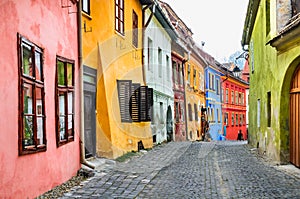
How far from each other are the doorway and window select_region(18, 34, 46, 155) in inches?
160

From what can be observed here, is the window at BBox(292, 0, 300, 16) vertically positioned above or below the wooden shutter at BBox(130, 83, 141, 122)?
above

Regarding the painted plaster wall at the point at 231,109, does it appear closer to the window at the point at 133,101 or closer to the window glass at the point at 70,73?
the window at the point at 133,101

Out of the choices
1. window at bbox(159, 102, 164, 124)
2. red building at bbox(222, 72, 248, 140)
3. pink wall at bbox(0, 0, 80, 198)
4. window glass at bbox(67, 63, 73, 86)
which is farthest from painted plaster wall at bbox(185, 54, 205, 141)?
pink wall at bbox(0, 0, 80, 198)

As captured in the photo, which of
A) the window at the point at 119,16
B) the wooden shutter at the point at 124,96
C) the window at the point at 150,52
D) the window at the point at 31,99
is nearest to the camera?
the window at the point at 31,99

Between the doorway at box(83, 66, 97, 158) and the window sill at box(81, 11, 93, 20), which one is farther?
the doorway at box(83, 66, 97, 158)

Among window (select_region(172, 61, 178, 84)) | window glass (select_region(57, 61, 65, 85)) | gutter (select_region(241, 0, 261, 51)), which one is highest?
gutter (select_region(241, 0, 261, 51))

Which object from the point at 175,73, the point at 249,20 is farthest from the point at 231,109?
the point at 249,20

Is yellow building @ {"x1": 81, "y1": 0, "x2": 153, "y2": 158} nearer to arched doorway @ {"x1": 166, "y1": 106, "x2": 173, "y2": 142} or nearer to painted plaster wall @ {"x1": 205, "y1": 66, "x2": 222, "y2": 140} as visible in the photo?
arched doorway @ {"x1": 166, "y1": 106, "x2": 173, "y2": 142}

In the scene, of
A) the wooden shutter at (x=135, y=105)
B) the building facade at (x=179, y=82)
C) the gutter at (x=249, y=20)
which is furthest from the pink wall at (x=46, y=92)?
the building facade at (x=179, y=82)

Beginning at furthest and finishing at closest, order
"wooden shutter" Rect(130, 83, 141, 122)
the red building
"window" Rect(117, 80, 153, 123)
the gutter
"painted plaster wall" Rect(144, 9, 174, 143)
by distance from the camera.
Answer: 1. the red building
2. "painted plaster wall" Rect(144, 9, 174, 143)
3. the gutter
4. "wooden shutter" Rect(130, 83, 141, 122)
5. "window" Rect(117, 80, 153, 123)

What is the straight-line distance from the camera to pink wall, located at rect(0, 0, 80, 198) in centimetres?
591

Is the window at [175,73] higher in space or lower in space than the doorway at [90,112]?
higher

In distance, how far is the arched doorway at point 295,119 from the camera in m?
11.6

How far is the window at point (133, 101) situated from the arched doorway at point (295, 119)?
191 inches
